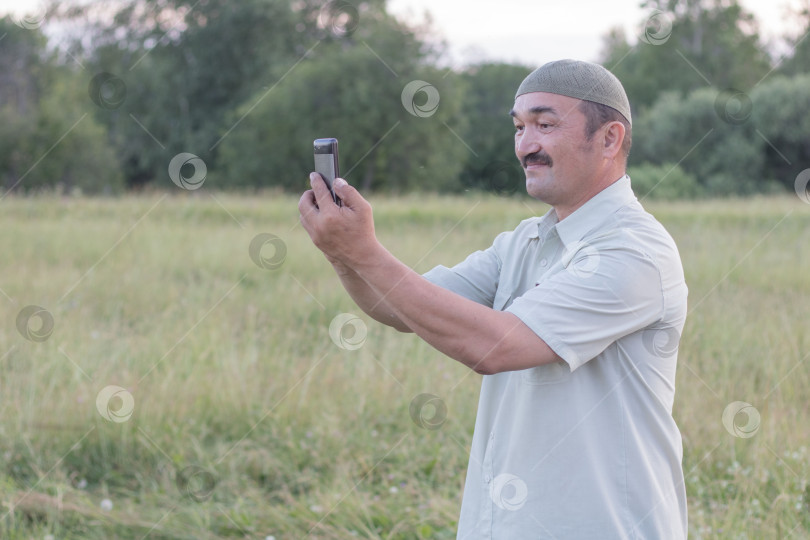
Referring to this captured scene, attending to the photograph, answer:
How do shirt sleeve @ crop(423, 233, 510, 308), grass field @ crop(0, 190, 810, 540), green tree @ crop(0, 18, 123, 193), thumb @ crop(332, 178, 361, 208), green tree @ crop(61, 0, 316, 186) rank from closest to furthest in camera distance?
1. thumb @ crop(332, 178, 361, 208)
2. shirt sleeve @ crop(423, 233, 510, 308)
3. grass field @ crop(0, 190, 810, 540)
4. green tree @ crop(0, 18, 123, 193)
5. green tree @ crop(61, 0, 316, 186)

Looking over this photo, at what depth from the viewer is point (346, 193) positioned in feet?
5.01

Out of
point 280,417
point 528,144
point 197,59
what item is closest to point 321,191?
point 528,144

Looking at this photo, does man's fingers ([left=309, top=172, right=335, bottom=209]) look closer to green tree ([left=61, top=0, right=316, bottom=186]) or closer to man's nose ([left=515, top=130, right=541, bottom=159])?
man's nose ([left=515, top=130, right=541, bottom=159])

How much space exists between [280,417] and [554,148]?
8.72ft

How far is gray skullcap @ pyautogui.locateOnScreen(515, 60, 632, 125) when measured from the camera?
69.0 inches

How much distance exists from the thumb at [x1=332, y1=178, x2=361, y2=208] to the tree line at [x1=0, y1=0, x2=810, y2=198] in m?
19.7

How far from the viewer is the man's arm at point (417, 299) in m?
1.54

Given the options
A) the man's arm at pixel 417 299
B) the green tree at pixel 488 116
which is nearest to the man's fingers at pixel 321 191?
the man's arm at pixel 417 299

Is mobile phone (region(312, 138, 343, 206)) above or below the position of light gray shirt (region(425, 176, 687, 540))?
above

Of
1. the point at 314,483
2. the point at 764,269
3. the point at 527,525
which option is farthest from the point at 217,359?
the point at 764,269

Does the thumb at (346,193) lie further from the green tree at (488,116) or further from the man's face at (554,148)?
the green tree at (488,116)

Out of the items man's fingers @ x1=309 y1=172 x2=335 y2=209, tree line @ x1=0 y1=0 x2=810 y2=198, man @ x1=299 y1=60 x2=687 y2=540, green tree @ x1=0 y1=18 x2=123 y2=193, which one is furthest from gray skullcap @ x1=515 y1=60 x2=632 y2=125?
green tree @ x1=0 y1=18 x2=123 y2=193

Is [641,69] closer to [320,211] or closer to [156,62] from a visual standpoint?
[156,62]

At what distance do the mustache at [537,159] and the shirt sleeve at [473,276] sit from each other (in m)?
0.31
